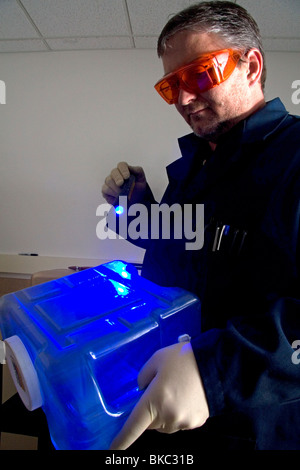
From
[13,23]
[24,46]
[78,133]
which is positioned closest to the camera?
[13,23]

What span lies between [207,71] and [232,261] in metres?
0.53

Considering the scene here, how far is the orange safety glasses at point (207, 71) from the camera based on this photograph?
667 mm

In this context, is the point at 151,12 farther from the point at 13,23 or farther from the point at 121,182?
the point at 121,182

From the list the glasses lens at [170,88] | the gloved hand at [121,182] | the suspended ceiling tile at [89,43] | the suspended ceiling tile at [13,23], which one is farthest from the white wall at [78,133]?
the glasses lens at [170,88]

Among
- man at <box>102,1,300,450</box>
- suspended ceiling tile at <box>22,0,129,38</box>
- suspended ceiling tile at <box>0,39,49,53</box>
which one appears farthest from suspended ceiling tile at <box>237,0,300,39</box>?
suspended ceiling tile at <box>0,39,49,53</box>

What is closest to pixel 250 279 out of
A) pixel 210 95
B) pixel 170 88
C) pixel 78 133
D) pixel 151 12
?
pixel 210 95

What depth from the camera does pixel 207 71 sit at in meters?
0.67

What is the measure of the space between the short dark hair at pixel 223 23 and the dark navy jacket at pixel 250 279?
0.74ft

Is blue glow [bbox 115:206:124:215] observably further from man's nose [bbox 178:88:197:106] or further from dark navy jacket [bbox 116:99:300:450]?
man's nose [bbox 178:88:197:106]

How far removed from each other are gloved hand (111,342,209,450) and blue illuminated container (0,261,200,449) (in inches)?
2.6

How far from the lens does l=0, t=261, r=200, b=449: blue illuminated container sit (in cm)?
46

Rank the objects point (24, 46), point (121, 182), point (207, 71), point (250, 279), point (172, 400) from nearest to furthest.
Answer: point (172, 400), point (250, 279), point (207, 71), point (121, 182), point (24, 46)
